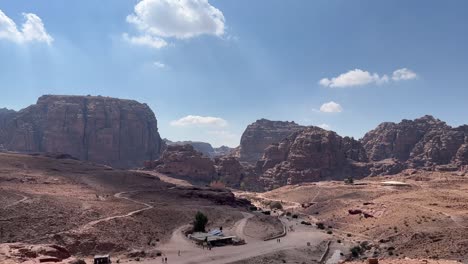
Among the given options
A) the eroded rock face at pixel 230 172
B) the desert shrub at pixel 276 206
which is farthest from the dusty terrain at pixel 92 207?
the eroded rock face at pixel 230 172

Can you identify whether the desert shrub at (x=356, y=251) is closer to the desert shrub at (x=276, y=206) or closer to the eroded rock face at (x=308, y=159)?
the desert shrub at (x=276, y=206)

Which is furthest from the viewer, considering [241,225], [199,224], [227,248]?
[241,225]

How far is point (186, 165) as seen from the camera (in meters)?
154

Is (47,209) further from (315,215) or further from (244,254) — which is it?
(315,215)

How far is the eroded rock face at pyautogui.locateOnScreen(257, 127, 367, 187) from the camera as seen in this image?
159750 millimetres

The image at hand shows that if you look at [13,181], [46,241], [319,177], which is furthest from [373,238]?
[319,177]

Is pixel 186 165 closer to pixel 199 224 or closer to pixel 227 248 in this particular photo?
pixel 199 224

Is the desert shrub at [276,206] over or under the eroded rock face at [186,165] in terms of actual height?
under

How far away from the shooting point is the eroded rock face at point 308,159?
524 ft

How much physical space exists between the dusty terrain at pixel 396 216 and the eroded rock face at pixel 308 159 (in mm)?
34577

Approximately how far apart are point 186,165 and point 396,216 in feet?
305

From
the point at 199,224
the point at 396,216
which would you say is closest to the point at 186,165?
the point at 199,224

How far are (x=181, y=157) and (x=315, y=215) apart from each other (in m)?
68.7

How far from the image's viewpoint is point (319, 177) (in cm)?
15750
